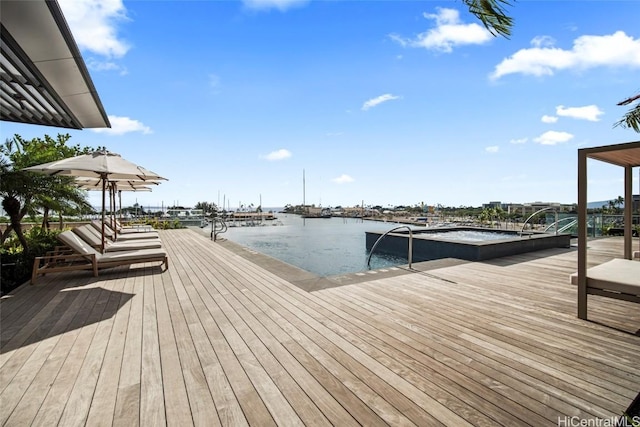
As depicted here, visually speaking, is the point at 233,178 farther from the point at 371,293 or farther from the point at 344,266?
the point at 371,293

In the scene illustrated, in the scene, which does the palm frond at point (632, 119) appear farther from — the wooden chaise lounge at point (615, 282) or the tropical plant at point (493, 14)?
the tropical plant at point (493, 14)

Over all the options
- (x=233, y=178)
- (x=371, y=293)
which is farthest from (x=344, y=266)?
(x=233, y=178)

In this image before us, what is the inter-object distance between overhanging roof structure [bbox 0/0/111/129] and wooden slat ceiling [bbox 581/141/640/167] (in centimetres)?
587

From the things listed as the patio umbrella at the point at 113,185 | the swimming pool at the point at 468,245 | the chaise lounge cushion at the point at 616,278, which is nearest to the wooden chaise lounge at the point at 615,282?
the chaise lounge cushion at the point at 616,278

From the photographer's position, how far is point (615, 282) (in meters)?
2.75

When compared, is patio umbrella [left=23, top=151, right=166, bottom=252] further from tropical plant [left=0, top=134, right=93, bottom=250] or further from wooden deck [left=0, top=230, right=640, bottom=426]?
wooden deck [left=0, top=230, right=640, bottom=426]

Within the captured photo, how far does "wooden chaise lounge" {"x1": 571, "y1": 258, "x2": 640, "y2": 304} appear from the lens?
2632mm

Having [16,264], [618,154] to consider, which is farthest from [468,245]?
[16,264]

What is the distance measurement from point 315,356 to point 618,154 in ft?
13.0

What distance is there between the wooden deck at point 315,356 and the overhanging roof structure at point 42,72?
125 inches

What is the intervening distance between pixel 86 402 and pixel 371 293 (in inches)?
114

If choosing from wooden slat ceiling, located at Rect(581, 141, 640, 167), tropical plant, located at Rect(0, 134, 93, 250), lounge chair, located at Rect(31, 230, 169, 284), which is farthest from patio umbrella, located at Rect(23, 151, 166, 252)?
wooden slat ceiling, located at Rect(581, 141, 640, 167)

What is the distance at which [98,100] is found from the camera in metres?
5.52

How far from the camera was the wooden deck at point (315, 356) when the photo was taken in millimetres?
1632
